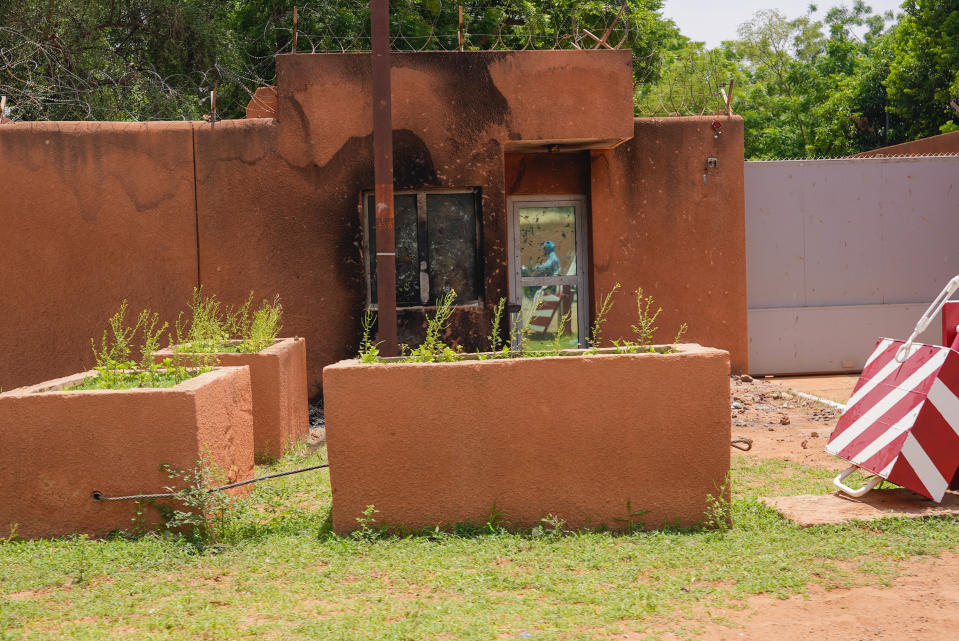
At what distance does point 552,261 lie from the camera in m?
10.2

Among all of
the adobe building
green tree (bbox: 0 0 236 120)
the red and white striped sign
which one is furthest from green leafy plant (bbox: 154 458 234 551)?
green tree (bbox: 0 0 236 120)

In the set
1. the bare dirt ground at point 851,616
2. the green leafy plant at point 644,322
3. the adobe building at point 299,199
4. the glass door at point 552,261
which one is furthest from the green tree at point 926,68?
the bare dirt ground at point 851,616

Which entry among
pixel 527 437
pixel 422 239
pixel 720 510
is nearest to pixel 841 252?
pixel 422 239

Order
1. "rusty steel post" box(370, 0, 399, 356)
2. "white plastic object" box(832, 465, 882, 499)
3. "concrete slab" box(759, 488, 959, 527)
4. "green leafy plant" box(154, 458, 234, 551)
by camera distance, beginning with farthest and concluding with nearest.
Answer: "rusty steel post" box(370, 0, 399, 356), "white plastic object" box(832, 465, 882, 499), "concrete slab" box(759, 488, 959, 527), "green leafy plant" box(154, 458, 234, 551)

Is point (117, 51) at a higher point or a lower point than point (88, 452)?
higher

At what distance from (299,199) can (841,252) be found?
654cm

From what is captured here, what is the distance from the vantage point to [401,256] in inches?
360

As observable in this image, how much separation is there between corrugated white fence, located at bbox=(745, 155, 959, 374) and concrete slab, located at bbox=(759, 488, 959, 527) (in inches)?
222

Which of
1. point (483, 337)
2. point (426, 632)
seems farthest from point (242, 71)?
point (426, 632)

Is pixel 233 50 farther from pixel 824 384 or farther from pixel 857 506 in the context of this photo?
pixel 857 506

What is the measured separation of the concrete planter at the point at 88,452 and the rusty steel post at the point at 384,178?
8.93 feet

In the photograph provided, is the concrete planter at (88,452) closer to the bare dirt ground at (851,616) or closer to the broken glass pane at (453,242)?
the bare dirt ground at (851,616)

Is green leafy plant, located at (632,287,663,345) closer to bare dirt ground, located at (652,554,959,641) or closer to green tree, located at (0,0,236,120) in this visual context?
bare dirt ground, located at (652,554,959,641)

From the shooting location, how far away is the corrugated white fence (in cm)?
1083
